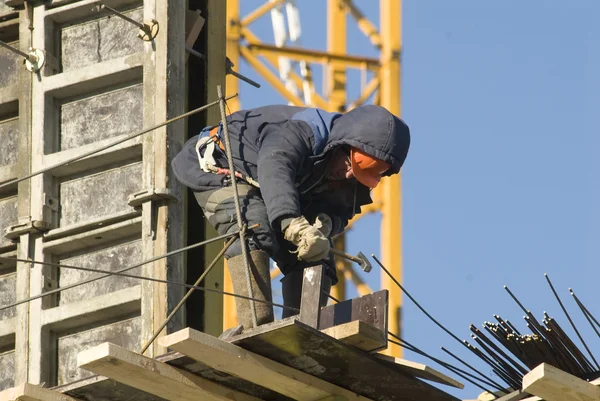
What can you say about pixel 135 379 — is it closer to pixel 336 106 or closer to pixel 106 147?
pixel 106 147

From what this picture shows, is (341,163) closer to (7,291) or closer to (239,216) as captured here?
(239,216)

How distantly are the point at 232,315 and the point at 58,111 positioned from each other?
11.3 metres

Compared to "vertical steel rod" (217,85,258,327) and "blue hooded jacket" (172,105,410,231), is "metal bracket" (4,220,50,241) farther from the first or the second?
"vertical steel rod" (217,85,258,327)

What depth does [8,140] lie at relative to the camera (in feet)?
46.1

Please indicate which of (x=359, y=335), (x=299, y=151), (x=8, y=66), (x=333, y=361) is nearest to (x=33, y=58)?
(x=8, y=66)

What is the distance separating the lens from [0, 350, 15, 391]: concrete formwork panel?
13289 mm

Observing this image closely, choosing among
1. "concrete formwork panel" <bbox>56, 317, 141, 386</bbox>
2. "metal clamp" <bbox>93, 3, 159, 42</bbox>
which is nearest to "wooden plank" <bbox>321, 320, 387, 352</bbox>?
"concrete formwork panel" <bbox>56, 317, 141, 386</bbox>

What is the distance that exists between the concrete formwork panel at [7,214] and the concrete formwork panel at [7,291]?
226 mm

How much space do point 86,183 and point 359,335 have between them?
3203 millimetres

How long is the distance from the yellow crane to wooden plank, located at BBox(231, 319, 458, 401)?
14049 mm

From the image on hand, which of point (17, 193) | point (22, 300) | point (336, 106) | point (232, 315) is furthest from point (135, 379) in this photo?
point (336, 106)

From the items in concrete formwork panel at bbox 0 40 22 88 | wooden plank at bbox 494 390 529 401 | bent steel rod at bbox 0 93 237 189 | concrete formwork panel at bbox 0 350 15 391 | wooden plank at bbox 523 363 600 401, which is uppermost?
concrete formwork panel at bbox 0 40 22 88

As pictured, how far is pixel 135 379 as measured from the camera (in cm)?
1116

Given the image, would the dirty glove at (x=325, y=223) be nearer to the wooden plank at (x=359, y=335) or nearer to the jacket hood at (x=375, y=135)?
the jacket hood at (x=375, y=135)
